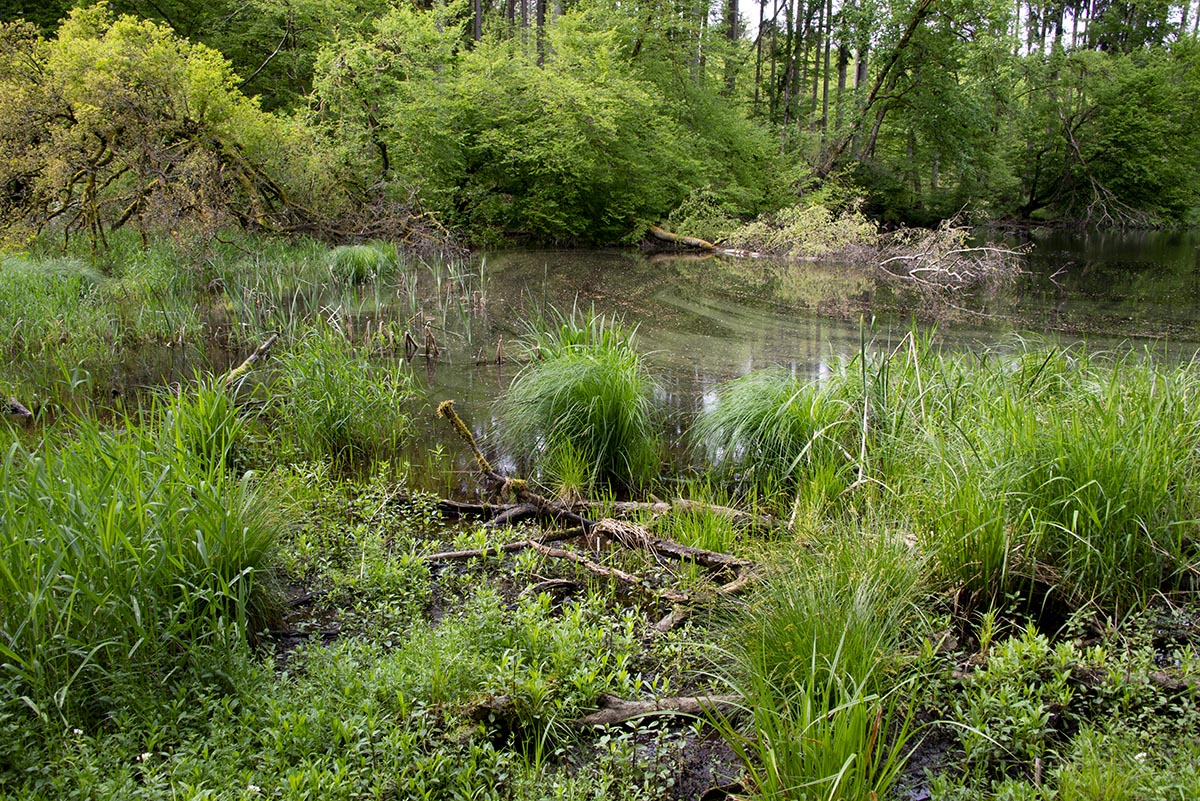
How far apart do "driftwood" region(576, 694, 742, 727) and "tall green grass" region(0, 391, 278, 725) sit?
3.84 ft

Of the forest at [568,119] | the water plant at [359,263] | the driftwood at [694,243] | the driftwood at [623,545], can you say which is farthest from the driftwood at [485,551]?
the driftwood at [694,243]

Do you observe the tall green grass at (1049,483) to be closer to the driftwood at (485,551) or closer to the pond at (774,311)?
the pond at (774,311)

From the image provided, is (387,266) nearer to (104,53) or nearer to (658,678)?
(104,53)

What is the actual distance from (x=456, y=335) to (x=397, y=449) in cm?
389

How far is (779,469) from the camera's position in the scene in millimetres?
Result: 4301

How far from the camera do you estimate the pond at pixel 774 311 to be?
24.2ft

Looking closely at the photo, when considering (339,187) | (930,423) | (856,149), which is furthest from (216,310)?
(856,149)

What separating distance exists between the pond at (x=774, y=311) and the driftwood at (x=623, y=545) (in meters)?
1.46

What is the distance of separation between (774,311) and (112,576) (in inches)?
364

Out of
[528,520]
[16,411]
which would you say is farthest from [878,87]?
[16,411]

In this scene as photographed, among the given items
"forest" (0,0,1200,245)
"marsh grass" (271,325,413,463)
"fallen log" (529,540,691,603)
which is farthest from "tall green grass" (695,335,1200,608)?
"forest" (0,0,1200,245)

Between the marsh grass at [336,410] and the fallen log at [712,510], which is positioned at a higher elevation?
the marsh grass at [336,410]

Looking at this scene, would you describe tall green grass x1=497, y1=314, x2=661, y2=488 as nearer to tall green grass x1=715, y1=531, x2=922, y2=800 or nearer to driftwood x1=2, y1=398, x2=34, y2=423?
tall green grass x1=715, y1=531, x2=922, y2=800

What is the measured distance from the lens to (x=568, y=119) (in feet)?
59.0
